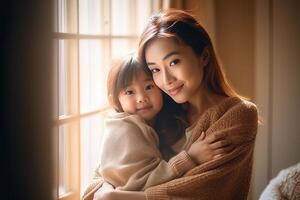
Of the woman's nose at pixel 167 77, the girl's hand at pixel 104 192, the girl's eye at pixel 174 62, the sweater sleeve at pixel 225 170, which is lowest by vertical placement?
the girl's hand at pixel 104 192

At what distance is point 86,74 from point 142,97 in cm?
21

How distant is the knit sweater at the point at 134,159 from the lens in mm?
736

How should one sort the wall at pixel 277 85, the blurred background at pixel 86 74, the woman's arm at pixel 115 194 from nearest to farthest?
1. the blurred background at pixel 86 74
2. the woman's arm at pixel 115 194
3. the wall at pixel 277 85

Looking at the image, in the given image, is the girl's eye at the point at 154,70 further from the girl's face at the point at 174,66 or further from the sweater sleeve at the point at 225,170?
the sweater sleeve at the point at 225,170

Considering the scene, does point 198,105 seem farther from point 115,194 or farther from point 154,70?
point 115,194

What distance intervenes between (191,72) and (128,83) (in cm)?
12

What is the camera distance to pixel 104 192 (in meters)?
0.75

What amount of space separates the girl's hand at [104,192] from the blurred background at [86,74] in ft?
0.24

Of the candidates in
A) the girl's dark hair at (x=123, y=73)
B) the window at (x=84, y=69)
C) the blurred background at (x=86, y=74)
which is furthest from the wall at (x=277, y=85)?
the girl's dark hair at (x=123, y=73)

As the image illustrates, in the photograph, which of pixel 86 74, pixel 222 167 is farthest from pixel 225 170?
pixel 86 74

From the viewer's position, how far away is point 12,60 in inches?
22.6

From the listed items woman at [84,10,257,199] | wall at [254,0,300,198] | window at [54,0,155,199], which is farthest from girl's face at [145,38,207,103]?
wall at [254,0,300,198]

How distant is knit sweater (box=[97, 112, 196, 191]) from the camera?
736mm

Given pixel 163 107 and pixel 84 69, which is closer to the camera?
pixel 163 107
